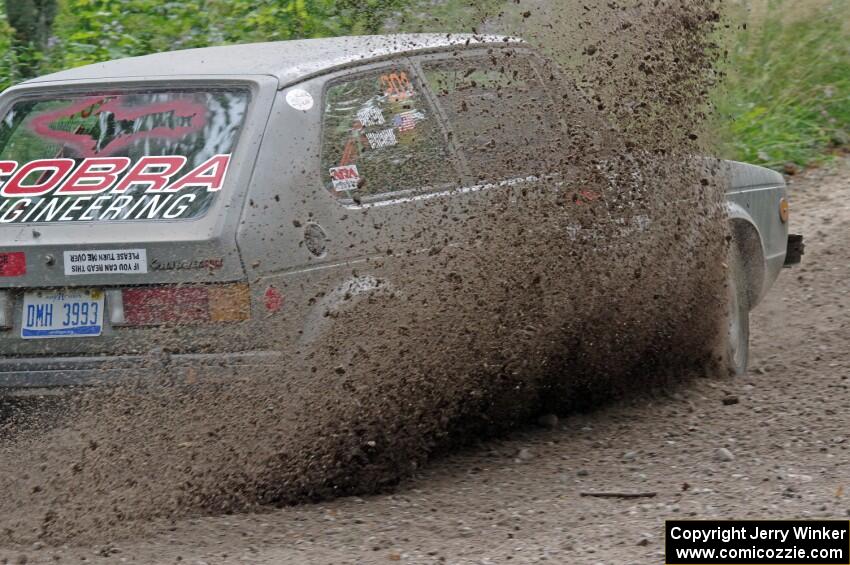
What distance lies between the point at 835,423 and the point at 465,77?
217cm

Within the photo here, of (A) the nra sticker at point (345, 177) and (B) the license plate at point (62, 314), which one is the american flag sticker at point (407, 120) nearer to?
(A) the nra sticker at point (345, 177)

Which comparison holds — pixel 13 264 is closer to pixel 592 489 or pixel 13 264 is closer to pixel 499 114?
pixel 499 114

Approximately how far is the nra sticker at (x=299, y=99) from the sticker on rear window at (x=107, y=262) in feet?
2.62

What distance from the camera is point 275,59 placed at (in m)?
4.71

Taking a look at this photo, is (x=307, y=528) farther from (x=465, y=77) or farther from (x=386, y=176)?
(x=465, y=77)

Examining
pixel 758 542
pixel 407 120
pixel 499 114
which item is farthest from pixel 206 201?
pixel 758 542

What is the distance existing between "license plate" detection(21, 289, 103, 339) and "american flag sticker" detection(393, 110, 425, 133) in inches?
54.0

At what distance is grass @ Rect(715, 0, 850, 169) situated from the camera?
33.2ft

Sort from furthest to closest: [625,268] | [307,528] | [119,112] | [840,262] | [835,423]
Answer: [840,262], [625,268], [835,423], [119,112], [307,528]

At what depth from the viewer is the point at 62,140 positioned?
4.67m

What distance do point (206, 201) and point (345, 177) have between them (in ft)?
1.82

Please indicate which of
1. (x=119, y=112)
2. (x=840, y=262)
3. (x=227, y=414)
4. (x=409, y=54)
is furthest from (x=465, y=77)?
(x=840, y=262)

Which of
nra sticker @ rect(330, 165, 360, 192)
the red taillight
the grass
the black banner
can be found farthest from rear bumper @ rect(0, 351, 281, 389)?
the grass

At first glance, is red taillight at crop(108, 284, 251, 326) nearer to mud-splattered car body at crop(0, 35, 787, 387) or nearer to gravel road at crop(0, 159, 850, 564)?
mud-splattered car body at crop(0, 35, 787, 387)
